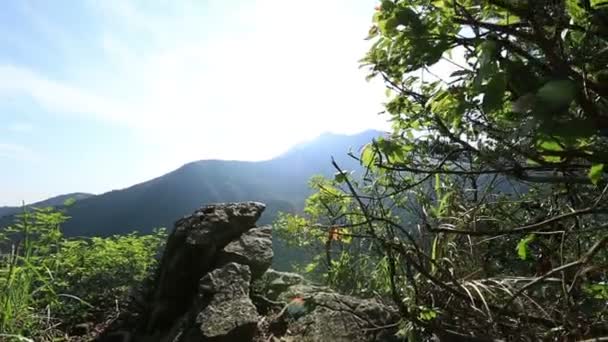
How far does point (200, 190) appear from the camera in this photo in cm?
16438

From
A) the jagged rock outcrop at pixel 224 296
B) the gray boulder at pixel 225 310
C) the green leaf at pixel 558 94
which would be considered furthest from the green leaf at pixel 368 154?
the gray boulder at pixel 225 310

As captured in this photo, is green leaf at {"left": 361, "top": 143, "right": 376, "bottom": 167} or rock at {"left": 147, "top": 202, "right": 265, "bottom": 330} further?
rock at {"left": 147, "top": 202, "right": 265, "bottom": 330}

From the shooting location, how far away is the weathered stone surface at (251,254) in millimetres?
5688

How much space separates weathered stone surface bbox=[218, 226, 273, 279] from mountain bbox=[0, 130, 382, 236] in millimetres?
124124

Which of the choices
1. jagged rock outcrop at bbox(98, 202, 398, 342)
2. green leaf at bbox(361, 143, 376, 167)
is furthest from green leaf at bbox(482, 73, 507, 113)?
jagged rock outcrop at bbox(98, 202, 398, 342)

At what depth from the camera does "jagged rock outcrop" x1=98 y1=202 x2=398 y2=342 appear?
4039 mm

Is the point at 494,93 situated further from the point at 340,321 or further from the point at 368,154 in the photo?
the point at 340,321

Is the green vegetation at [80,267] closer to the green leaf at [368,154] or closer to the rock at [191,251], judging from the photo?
the rock at [191,251]

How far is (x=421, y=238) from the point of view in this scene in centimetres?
211

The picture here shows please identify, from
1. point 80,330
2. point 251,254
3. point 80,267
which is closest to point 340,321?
point 251,254

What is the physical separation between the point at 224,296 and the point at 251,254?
1.28 meters

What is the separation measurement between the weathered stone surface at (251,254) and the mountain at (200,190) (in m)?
124

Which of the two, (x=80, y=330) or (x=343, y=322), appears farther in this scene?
(x=80, y=330)

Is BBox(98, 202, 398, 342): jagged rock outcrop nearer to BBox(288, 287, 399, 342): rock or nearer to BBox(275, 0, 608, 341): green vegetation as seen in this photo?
BBox(288, 287, 399, 342): rock
